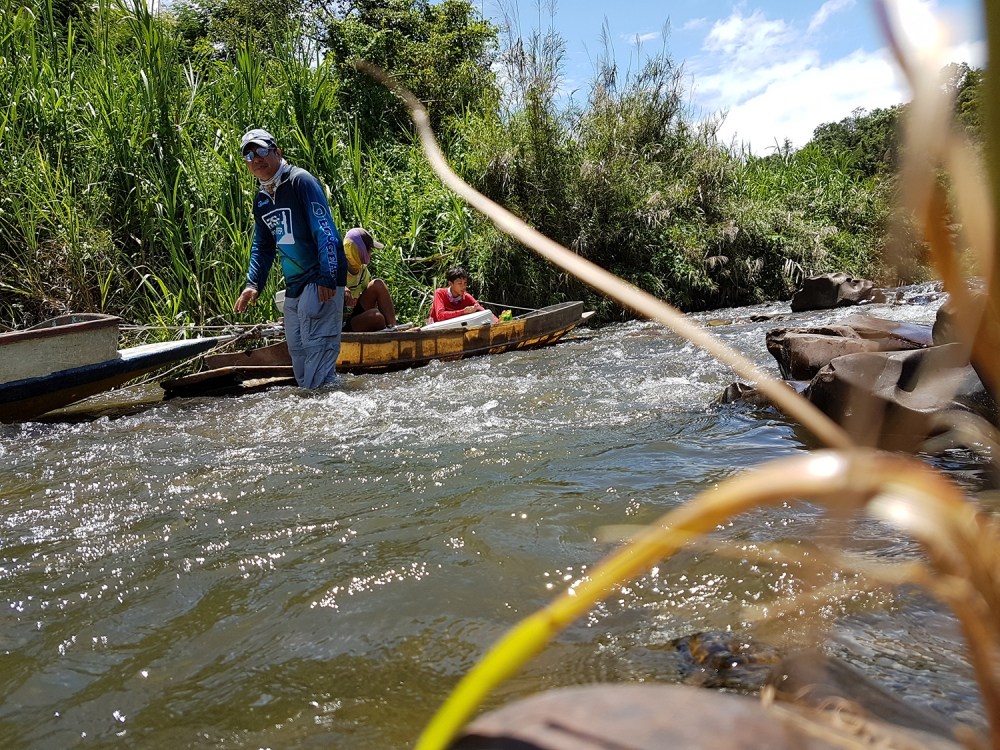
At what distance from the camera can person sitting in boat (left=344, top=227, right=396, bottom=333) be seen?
314 inches

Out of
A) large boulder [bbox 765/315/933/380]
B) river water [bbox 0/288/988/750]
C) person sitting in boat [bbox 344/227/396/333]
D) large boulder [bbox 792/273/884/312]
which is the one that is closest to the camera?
river water [bbox 0/288/988/750]

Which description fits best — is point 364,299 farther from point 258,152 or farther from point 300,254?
point 258,152

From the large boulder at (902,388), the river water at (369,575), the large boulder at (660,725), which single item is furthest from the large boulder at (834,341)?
the large boulder at (660,725)

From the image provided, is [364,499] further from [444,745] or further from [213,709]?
[444,745]

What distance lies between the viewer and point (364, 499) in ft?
11.5

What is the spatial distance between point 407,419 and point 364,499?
1.93 meters

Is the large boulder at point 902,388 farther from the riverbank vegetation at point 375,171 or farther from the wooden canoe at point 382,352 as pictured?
the wooden canoe at point 382,352

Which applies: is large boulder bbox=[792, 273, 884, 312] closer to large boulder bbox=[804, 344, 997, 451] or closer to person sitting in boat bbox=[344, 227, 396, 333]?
person sitting in boat bbox=[344, 227, 396, 333]

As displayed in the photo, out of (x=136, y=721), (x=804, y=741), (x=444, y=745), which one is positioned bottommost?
(x=136, y=721)

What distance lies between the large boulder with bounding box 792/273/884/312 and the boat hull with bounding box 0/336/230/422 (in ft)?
29.2

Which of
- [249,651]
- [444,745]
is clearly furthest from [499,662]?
[249,651]

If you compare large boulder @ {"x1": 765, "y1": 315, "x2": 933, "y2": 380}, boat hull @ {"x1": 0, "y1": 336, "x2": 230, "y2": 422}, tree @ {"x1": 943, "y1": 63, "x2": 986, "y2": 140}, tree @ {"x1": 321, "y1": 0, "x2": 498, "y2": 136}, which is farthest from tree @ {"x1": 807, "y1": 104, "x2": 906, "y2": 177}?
tree @ {"x1": 321, "y1": 0, "x2": 498, "y2": 136}

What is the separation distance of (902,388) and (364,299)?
5.87 metres

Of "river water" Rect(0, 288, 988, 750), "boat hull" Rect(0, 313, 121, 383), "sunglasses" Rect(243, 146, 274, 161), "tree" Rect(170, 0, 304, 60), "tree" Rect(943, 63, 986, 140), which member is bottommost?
"river water" Rect(0, 288, 988, 750)
